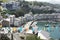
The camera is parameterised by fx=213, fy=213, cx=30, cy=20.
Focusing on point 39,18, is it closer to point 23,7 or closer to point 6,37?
point 23,7

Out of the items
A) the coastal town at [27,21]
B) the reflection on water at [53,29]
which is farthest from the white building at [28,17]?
the reflection on water at [53,29]

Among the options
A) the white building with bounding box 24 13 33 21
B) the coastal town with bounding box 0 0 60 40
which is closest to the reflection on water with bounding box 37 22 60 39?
the coastal town with bounding box 0 0 60 40

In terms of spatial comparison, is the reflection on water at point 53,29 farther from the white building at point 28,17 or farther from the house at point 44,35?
the white building at point 28,17

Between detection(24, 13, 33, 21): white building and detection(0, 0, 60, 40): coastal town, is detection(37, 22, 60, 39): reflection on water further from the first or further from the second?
detection(24, 13, 33, 21): white building

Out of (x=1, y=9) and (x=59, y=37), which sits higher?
(x=1, y=9)

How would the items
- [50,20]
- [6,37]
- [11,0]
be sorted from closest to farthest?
[6,37], [50,20], [11,0]

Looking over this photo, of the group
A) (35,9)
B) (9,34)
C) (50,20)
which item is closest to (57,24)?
(50,20)

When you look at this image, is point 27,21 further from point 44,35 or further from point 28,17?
point 44,35

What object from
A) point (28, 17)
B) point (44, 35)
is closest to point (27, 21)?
point (28, 17)

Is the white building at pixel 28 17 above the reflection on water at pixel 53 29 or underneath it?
above
